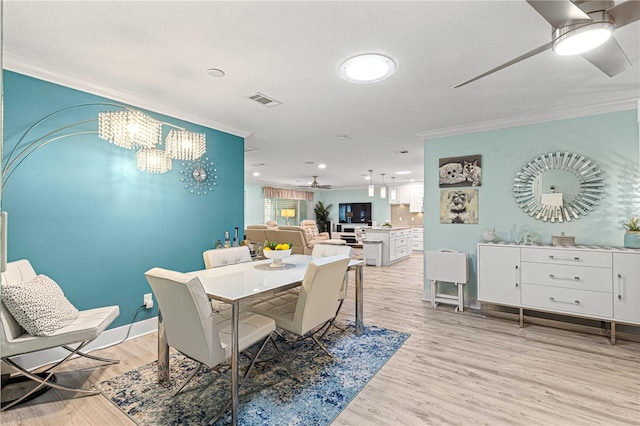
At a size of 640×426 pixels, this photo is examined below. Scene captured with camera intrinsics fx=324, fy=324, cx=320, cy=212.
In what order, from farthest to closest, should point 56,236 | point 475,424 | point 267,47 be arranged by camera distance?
point 56,236 < point 267,47 < point 475,424

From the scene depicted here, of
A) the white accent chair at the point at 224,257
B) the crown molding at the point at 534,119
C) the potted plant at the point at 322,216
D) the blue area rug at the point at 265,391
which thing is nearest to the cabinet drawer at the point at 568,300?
the blue area rug at the point at 265,391

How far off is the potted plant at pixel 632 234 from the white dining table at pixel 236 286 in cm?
271

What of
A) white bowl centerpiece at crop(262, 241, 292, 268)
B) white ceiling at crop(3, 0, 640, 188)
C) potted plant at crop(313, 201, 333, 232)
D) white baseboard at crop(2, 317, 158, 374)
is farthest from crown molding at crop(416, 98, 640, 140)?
potted plant at crop(313, 201, 333, 232)

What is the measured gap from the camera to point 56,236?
2725 millimetres

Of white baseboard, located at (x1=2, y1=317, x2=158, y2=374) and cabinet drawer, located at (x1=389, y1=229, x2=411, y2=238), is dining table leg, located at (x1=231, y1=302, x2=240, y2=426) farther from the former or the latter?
cabinet drawer, located at (x1=389, y1=229, x2=411, y2=238)

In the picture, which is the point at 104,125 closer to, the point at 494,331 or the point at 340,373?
the point at 340,373

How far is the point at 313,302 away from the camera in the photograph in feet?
7.98

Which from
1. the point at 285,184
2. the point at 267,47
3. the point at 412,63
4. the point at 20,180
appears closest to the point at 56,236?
the point at 20,180

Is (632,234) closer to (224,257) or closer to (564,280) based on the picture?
(564,280)

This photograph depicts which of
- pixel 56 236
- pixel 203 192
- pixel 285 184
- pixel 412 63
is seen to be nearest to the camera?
pixel 412 63

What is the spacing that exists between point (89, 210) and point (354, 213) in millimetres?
9475

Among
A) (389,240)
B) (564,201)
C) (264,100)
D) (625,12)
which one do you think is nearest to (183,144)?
(264,100)

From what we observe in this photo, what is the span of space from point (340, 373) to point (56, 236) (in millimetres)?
2618

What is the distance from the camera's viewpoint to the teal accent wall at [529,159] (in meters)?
3.39
